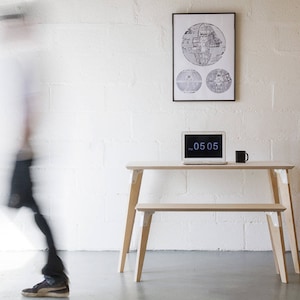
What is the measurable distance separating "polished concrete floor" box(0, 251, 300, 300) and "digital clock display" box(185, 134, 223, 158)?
72 cm

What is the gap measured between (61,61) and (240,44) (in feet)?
4.23

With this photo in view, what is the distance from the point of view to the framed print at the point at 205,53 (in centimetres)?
392

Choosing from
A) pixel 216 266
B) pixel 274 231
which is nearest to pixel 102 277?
pixel 216 266

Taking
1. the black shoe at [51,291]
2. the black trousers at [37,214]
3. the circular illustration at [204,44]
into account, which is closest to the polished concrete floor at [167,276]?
the black shoe at [51,291]

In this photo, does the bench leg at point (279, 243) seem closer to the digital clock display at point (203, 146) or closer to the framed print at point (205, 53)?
the digital clock display at point (203, 146)

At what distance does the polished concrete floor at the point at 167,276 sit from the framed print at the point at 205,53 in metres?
1.17

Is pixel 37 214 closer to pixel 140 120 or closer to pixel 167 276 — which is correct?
pixel 167 276

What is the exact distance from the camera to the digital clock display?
350cm

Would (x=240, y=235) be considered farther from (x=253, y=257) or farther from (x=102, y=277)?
(x=102, y=277)

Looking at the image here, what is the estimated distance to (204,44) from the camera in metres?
3.93

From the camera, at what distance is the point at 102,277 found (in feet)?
11.0

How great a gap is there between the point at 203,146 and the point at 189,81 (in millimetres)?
642

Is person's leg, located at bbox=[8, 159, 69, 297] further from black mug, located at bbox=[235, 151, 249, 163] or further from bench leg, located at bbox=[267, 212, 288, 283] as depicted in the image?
black mug, located at bbox=[235, 151, 249, 163]

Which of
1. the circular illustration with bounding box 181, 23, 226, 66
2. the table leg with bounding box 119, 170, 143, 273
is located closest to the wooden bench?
the table leg with bounding box 119, 170, 143, 273
